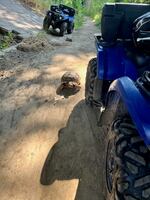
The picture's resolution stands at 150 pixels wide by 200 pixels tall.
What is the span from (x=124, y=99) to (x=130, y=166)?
0.43 metres

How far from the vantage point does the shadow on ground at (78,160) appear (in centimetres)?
298

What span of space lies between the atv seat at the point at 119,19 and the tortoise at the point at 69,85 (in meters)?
1.63

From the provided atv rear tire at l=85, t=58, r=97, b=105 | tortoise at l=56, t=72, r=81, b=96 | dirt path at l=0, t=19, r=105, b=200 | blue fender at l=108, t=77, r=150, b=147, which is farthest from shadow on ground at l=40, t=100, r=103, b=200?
blue fender at l=108, t=77, r=150, b=147

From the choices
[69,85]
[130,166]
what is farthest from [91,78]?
[130,166]

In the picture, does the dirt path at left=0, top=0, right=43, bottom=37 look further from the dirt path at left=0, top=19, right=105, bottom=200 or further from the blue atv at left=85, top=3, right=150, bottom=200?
the blue atv at left=85, top=3, right=150, bottom=200

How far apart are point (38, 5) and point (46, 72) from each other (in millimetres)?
13109

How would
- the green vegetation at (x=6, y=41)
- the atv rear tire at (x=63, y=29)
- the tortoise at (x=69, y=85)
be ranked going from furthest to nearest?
the atv rear tire at (x=63, y=29), the green vegetation at (x=6, y=41), the tortoise at (x=69, y=85)

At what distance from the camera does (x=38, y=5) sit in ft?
59.6

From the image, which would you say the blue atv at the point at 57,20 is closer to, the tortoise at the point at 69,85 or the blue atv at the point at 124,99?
the tortoise at the point at 69,85

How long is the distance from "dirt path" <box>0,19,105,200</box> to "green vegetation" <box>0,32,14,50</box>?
2.28 metres

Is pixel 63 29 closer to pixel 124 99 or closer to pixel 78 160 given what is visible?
pixel 78 160

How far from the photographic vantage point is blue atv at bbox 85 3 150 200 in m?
1.80

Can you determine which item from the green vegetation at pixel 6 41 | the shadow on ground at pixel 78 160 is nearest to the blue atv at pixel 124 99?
the shadow on ground at pixel 78 160

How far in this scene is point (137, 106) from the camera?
1.91m
